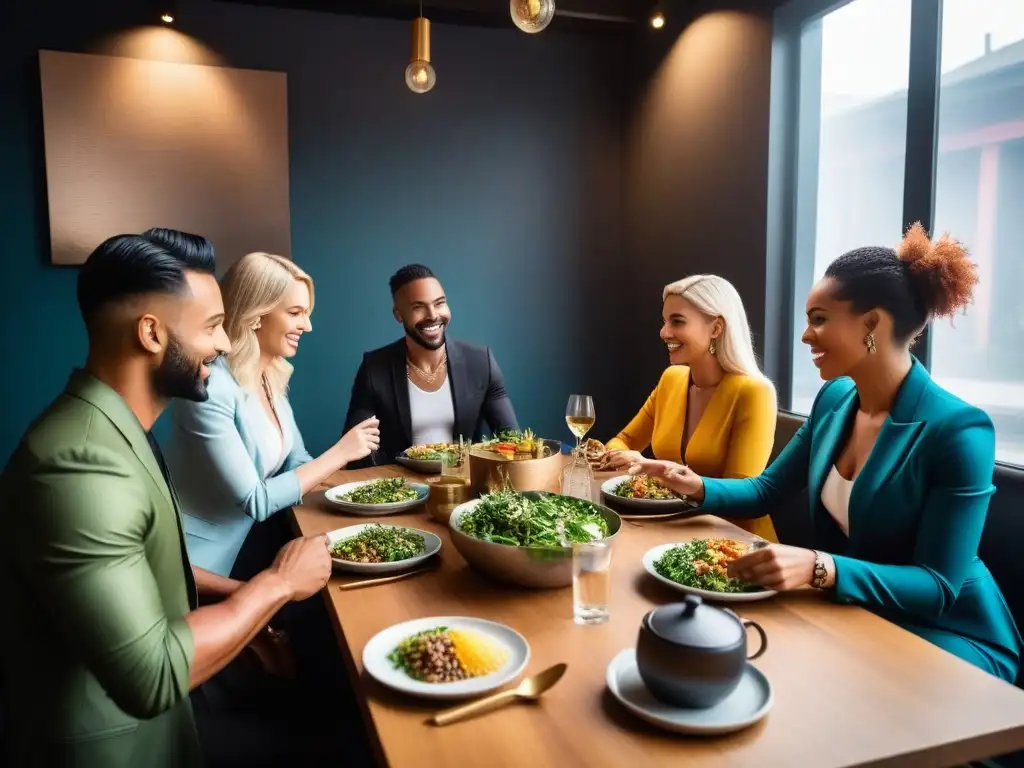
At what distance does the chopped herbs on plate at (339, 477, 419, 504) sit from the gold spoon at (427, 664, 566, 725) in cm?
102

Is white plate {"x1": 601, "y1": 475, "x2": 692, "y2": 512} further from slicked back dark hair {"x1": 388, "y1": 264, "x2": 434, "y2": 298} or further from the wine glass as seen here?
slicked back dark hair {"x1": 388, "y1": 264, "x2": 434, "y2": 298}

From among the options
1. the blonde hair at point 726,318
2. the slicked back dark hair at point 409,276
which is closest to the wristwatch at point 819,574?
the blonde hair at point 726,318

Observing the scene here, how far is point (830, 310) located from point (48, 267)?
11.8 feet

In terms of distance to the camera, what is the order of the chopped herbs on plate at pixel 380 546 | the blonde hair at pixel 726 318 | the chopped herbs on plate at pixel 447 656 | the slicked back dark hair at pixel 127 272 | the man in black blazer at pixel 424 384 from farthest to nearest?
the man in black blazer at pixel 424 384 < the blonde hair at pixel 726 318 < the chopped herbs on plate at pixel 380 546 < the slicked back dark hair at pixel 127 272 < the chopped herbs on plate at pixel 447 656

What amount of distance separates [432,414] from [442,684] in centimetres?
225

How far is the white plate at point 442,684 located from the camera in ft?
3.35

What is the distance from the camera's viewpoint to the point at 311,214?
4.10 metres

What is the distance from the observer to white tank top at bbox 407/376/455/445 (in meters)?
3.23

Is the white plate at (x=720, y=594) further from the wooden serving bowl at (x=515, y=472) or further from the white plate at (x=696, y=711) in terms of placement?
the wooden serving bowl at (x=515, y=472)

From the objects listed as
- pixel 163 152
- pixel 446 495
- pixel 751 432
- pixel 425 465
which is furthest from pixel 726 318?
pixel 163 152

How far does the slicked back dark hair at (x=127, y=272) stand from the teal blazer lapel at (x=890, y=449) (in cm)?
144

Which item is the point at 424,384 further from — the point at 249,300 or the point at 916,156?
the point at 916,156

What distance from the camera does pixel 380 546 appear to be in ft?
5.21

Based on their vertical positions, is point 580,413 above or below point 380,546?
above
